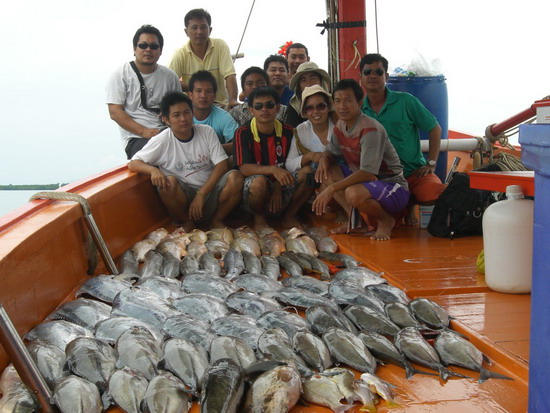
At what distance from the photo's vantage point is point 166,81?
7.26 meters

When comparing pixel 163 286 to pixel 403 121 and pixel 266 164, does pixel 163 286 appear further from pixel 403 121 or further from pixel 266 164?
pixel 403 121

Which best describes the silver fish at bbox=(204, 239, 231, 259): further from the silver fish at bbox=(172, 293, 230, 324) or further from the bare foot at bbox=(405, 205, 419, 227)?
the bare foot at bbox=(405, 205, 419, 227)

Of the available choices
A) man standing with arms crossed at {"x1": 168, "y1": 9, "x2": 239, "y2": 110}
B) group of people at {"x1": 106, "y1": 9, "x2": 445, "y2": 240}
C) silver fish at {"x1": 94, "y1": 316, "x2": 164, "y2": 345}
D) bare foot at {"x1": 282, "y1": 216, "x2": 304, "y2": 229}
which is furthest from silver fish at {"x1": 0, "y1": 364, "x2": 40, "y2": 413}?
man standing with arms crossed at {"x1": 168, "y1": 9, "x2": 239, "y2": 110}

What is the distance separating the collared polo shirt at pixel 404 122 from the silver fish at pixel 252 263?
218 centimetres

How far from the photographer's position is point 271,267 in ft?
16.0

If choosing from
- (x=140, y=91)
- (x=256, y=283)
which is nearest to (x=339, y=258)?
(x=256, y=283)

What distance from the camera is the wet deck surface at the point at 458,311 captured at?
2.73 m

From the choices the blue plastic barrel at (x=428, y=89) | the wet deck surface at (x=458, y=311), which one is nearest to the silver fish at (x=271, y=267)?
the wet deck surface at (x=458, y=311)

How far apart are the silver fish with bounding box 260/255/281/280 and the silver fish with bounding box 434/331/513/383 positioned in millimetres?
1771

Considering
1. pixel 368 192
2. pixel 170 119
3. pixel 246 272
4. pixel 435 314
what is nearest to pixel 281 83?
pixel 170 119

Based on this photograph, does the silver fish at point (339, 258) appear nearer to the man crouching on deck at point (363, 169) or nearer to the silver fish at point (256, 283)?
the man crouching on deck at point (363, 169)

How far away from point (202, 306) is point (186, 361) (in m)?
0.85

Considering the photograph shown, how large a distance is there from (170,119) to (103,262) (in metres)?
1.80

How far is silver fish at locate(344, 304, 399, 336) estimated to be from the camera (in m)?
3.42
